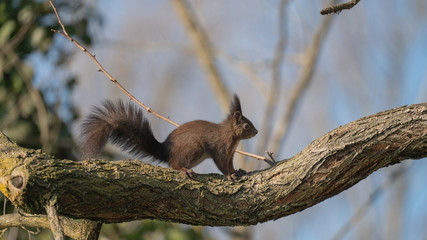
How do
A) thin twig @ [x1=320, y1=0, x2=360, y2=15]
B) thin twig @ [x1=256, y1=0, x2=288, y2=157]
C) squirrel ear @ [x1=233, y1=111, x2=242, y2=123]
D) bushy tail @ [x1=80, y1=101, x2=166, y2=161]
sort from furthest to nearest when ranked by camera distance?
thin twig @ [x1=256, y1=0, x2=288, y2=157]
squirrel ear @ [x1=233, y1=111, x2=242, y2=123]
bushy tail @ [x1=80, y1=101, x2=166, y2=161]
thin twig @ [x1=320, y1=0, x2=360, y2=15]

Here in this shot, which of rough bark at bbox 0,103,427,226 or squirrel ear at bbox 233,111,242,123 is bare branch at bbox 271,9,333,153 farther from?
rough bark at bbox 0,103,427,226

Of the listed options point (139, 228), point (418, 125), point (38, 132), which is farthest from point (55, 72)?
point (418, 125)

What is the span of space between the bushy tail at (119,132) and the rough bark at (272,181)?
32.8 inches

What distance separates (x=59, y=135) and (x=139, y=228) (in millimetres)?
1156

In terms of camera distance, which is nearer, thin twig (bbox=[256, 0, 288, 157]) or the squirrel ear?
the squirrel ear

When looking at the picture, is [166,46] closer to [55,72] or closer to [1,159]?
[55,72]

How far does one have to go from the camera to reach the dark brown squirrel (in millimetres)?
Result: 3156

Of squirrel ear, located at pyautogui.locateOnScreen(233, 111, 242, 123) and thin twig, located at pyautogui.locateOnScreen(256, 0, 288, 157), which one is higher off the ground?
thin twig, located at pyautogui.locateOnScreen(256, 0, 288, 157)

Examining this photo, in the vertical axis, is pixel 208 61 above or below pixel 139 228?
above

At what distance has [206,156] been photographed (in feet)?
12.4

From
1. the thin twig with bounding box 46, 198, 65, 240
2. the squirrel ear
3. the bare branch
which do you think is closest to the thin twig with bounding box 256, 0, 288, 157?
the bare branch

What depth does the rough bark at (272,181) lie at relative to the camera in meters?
2.25

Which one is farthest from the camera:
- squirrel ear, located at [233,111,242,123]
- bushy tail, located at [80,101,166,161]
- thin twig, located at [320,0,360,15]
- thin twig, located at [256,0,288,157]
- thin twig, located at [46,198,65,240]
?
thin twig, located at [256,0,288,157]

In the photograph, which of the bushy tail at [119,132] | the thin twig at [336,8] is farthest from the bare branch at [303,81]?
the thin twig at [336,8]
